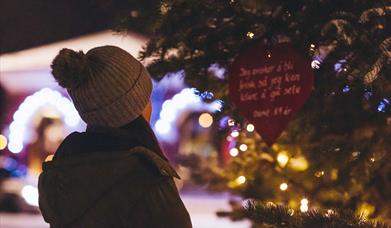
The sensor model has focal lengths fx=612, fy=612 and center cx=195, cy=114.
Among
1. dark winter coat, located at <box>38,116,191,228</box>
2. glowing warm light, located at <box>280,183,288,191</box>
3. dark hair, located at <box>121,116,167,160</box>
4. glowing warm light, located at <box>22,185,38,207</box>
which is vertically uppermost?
dark hair, located at <box>121,116,167,160</box>

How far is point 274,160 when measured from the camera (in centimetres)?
292

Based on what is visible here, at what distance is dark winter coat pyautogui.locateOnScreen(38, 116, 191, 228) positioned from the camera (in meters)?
1.31

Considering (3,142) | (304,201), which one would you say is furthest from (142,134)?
(3,142)

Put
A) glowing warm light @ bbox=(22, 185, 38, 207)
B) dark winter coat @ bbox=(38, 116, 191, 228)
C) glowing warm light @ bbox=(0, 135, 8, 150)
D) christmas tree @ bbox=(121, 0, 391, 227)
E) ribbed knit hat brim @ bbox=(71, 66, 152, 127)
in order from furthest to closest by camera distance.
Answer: glowing warm light @ bbox=(0, 135, 8, 150) < glowing warm light @ bbox=(22, 185, 38, 207) < christmas tree @ bbox=(121, 0, 391, 227) < ribbed knit hat brim @ bbox=(71, 66, 152, 127) < dark winter coat @ bbox=(38, 116, 191, 228)

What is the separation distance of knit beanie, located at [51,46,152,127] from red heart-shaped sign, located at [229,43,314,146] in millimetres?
730

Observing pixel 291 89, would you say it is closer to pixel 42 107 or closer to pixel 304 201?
pixel 304 201

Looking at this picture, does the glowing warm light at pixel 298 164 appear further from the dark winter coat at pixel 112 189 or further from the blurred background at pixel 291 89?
the dark winter coat at pixel 112 189

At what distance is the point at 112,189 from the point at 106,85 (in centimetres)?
24

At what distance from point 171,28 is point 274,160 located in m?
1.04

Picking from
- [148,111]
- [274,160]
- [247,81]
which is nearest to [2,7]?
[274,160]

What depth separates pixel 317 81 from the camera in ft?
6.74

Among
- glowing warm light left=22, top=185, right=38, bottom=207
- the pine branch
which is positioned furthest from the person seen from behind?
glowing warm light left=22, top=185, right=38, bottom=207

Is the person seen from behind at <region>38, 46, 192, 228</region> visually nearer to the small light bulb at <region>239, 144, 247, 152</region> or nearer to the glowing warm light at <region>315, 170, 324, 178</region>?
the glowing warm light at <region>315, 170, 324, 178</region>

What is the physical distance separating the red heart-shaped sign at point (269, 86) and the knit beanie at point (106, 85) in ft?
2.39
